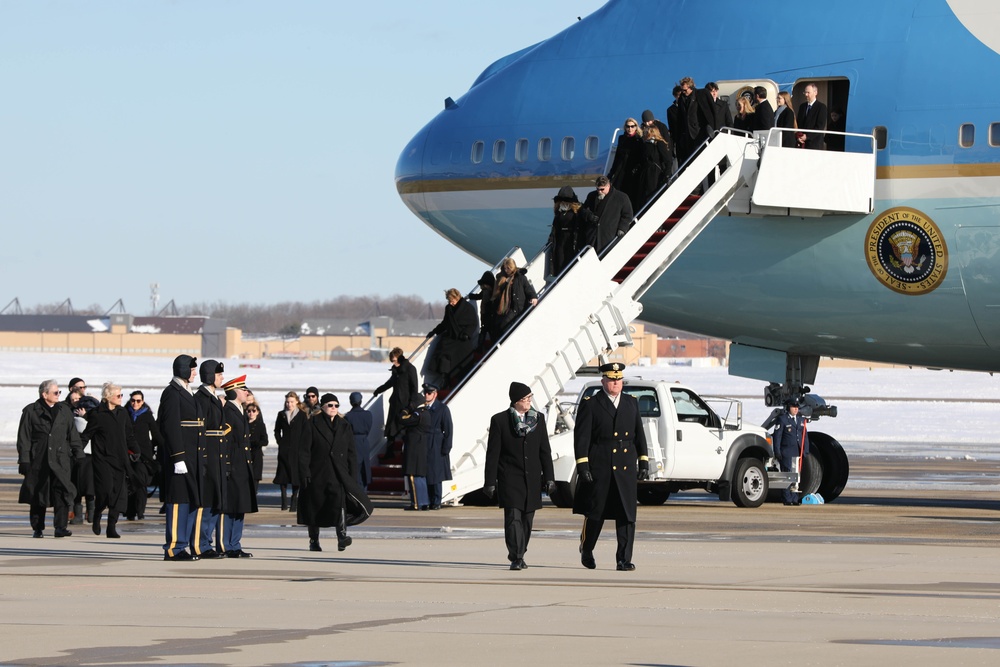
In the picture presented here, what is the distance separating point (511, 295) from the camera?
24.4 meters

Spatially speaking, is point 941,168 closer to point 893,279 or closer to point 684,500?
point 893,279

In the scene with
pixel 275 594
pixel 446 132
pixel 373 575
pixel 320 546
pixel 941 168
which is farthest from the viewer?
pixel 446 132

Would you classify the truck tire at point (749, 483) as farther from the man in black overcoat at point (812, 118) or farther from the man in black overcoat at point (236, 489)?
the man in black overcoat at point (236, 489)

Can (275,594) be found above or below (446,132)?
below

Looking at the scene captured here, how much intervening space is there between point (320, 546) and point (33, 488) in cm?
360

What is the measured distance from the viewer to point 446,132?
90.3 feet

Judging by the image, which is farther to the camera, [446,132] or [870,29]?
[446,132]

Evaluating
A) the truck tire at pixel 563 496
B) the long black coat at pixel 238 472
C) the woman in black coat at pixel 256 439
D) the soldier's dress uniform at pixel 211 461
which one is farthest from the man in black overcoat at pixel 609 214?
the soldier's dress uniform at pixel 211 461

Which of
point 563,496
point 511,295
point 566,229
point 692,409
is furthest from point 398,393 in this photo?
point 692,409

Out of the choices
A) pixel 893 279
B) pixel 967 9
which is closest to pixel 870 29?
pixel 967 9

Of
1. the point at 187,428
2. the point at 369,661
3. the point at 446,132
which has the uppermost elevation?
the point at 446,132

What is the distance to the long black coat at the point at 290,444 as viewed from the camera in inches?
813

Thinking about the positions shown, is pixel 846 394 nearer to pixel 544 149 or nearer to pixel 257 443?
pixel 544 149

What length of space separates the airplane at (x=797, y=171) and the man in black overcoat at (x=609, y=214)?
175cm
